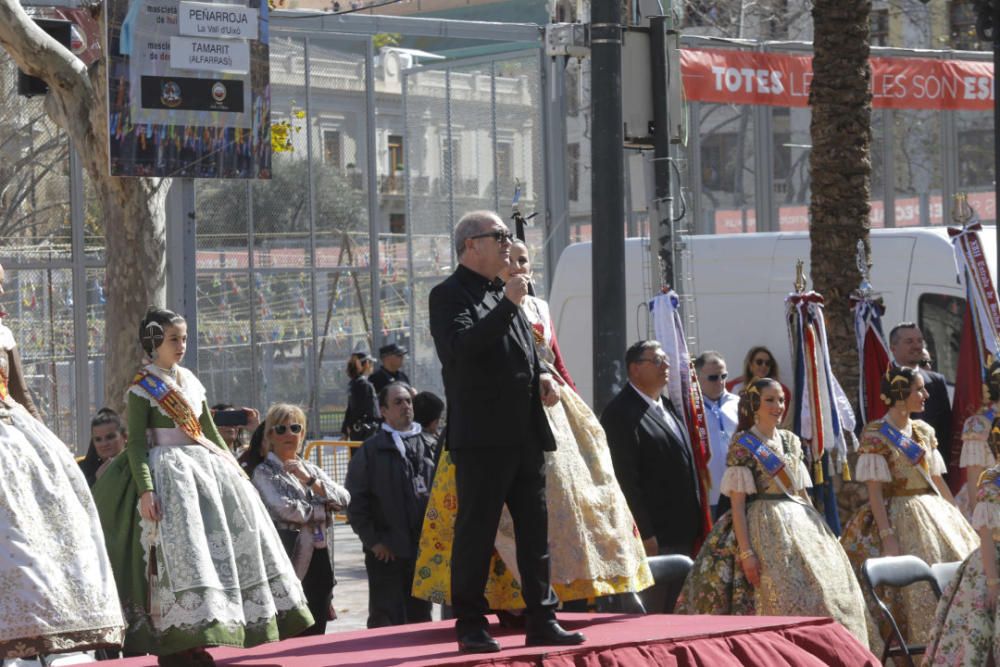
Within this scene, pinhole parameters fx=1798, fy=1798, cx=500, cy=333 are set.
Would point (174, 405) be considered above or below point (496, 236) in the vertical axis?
below

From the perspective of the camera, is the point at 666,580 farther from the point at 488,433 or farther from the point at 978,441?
the point at 488,433

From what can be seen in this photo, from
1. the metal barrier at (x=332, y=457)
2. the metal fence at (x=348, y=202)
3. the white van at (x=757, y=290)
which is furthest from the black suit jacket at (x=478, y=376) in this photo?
the metal fence at (x=348, y=202)

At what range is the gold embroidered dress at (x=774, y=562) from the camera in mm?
8297

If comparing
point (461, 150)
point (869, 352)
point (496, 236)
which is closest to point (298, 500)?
point (496, 236)

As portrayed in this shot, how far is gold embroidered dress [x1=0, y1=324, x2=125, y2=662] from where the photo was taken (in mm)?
5992

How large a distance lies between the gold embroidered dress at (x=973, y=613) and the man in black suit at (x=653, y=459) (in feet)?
5.89

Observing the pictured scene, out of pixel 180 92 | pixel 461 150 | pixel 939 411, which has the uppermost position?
pixel 461 150

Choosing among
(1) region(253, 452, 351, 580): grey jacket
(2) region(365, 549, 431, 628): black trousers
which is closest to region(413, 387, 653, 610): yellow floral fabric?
(1) region(253, 452, 351, 580): grey jacket

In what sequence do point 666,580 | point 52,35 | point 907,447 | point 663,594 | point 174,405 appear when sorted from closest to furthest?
point 174,405, point 666,580, point 663,594, point 907,447, point 52,35

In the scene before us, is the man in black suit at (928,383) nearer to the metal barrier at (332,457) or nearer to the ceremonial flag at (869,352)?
the ceremonial flag at (869,352)

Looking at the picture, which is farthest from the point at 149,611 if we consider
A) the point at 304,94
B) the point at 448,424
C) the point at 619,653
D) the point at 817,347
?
the point at 304,94

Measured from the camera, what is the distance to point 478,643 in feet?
21.0

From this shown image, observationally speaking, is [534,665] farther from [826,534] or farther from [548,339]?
[826,534]

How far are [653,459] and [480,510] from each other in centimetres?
275
